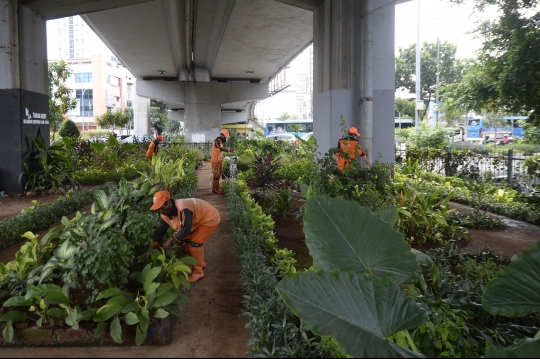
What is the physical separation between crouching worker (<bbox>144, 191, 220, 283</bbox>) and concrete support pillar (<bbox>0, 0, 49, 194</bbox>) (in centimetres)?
723

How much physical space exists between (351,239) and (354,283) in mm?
479

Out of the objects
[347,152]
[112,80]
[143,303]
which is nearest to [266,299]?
[143,303]

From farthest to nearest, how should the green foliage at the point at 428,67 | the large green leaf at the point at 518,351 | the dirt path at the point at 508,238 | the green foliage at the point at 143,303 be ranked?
the green foliage at the point at 428,67 < the dirt path at the point at 508,238 < the green foliage at the point at 143,303 < the large green leaf at the point at 518,351

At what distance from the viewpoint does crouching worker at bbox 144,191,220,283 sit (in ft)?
13.9

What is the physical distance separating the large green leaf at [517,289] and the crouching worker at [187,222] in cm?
268

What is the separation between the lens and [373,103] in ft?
33.7

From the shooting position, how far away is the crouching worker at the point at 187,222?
13.9ft

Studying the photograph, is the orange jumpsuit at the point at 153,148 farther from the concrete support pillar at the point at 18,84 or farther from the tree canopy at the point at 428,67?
the tree canopy at the point at 428,67

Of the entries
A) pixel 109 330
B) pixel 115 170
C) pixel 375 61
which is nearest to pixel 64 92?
pixel 115 170

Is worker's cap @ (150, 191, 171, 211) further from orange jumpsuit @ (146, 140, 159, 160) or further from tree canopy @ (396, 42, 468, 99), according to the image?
tree canopy @ (396, 42, 468, 99)

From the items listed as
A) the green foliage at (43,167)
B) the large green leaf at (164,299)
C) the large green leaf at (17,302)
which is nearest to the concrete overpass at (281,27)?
the green foliage at (43,167)

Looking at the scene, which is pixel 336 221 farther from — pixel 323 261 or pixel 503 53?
pixel 503 53

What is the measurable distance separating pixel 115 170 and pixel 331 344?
Answer: 11.3 m

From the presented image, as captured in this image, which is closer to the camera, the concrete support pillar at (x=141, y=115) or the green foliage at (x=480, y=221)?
the green foliage at (x=480, y=221)
